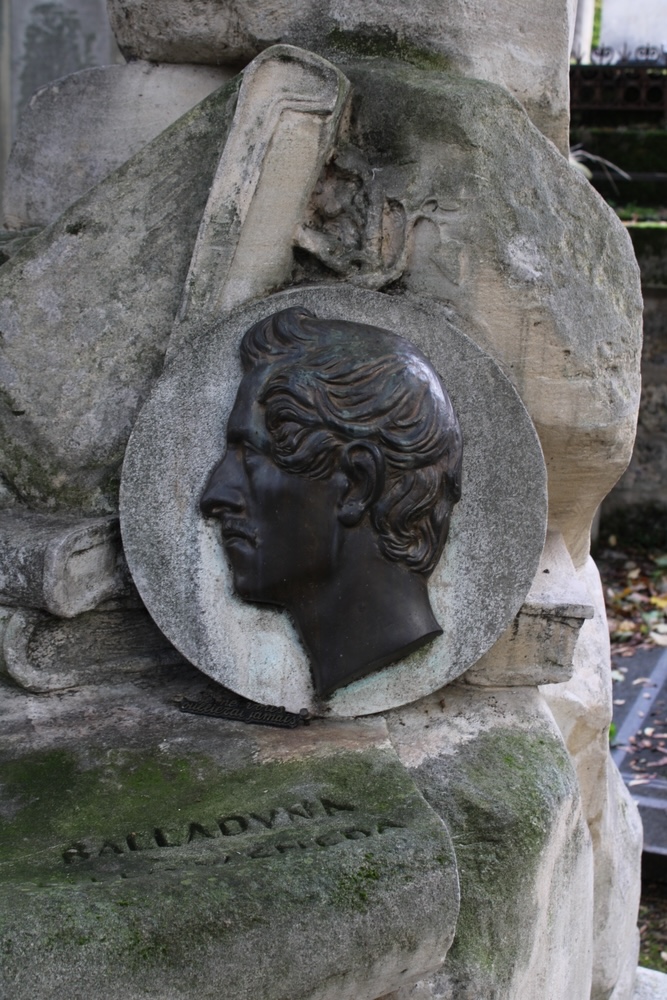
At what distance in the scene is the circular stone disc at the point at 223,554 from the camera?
2.25 metres

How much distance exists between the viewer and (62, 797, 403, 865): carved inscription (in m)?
1.85

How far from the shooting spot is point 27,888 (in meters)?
1.73

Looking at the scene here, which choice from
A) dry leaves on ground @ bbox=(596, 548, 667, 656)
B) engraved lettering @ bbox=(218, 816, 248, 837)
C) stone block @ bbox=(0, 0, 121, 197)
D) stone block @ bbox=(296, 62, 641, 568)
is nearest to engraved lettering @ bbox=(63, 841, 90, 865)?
engraved lettering @ bbox=(218, 816, 248, 837)

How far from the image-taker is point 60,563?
2.16m

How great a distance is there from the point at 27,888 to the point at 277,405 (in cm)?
90

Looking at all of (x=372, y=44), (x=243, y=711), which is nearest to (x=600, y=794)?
(x=243, y=711)

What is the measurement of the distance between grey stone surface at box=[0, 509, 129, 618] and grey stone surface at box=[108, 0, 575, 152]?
114cm

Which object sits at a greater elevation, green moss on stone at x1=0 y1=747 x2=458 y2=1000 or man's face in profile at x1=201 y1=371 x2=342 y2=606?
man's face in profile at x1=201 y1=371 x2=342 y2=606

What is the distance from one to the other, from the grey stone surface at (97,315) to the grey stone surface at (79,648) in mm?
230

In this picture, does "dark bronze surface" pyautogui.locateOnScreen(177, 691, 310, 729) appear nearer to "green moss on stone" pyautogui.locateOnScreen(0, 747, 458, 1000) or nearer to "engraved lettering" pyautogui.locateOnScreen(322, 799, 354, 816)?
"green moss on stone" pyautogui.locateOnScreen(0, 747, 458, 1000)

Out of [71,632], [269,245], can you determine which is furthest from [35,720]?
[269,245]

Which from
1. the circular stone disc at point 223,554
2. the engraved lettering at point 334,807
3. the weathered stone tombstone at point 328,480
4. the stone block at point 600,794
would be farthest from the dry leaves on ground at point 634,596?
the engraved lettering at point 334,807

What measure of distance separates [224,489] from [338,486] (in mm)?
216

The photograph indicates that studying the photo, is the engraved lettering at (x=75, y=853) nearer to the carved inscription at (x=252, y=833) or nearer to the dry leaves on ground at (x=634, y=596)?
the carved inscription at (x=252, y=833)
